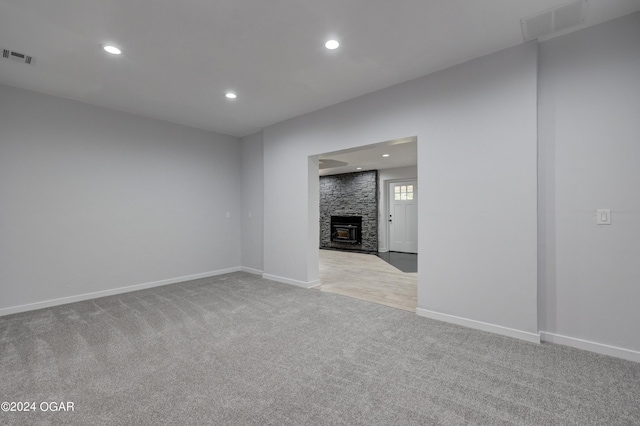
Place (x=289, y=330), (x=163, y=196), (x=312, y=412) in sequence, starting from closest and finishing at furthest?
(x=312, y=412)
(x=289, y=330)
(x=163, y=196)

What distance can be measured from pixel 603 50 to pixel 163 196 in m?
5.61

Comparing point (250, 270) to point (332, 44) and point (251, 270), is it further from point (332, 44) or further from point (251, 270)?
point (332, 44)

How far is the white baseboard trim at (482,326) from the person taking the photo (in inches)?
101

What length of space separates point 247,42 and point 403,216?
22.8 ft

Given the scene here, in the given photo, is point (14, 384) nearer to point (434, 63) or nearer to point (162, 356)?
point (162, 356)

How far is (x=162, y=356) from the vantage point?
7.68 feet

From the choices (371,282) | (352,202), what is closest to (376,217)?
(352,202)

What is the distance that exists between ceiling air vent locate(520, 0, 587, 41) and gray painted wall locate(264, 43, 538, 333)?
16 cm

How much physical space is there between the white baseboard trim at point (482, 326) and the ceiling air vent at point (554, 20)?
104 inches

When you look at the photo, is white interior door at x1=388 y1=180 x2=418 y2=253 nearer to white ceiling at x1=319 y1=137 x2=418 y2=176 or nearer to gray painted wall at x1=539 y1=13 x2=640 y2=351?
white ceiling at x1=319 y1=137 x2=418 y2=176

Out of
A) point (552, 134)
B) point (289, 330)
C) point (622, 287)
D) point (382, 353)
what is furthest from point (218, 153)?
point (622, 287)

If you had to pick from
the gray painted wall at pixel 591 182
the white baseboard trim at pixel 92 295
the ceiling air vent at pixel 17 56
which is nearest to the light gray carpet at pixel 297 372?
the white baseboard trim at pixel 92 295

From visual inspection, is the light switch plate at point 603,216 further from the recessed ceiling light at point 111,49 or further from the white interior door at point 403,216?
the white interior door at point 403,216

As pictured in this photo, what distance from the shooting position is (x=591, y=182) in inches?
94.7
